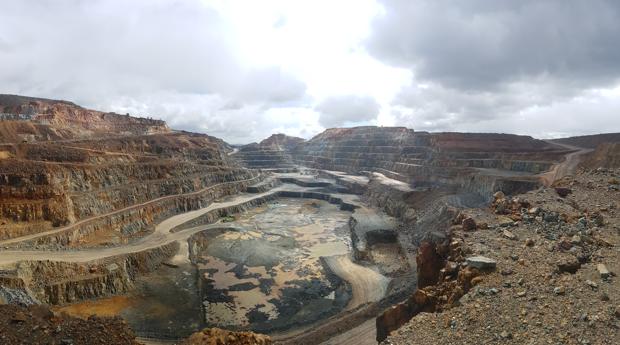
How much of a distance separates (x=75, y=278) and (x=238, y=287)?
15.8 m

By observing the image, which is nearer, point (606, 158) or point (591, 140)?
point (606, 158)

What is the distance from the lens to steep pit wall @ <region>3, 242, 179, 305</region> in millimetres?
31562

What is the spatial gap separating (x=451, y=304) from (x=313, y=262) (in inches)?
1388

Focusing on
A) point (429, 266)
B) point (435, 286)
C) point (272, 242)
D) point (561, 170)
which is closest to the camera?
point (435, 286)

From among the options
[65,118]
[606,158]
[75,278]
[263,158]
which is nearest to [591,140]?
[606,158]

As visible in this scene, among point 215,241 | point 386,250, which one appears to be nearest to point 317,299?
point 386,250

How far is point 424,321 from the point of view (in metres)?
14.3

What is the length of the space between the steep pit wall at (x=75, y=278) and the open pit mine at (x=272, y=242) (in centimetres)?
14

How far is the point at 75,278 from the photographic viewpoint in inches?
1335

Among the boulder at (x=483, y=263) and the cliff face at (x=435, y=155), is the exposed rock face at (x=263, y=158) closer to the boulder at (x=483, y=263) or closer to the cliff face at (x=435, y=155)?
the cliff face at (x=435, y=155)

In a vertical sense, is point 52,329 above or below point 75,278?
above

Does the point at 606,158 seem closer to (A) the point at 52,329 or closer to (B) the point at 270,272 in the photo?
(B) the point at 270,272

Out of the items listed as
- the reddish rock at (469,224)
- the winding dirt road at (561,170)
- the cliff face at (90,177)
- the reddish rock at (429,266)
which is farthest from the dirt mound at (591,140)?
the cliff face at (90,177)

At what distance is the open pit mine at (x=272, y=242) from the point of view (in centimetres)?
1633
